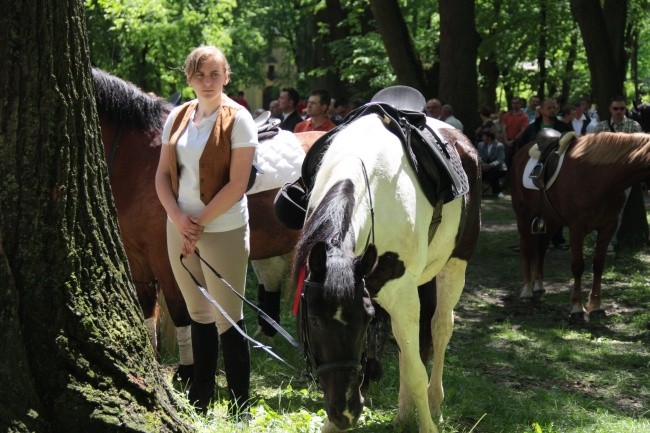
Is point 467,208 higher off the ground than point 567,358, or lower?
higher

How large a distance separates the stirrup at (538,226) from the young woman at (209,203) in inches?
261

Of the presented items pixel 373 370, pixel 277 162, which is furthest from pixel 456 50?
pixel 373 370

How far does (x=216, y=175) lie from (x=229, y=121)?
0.30 metres

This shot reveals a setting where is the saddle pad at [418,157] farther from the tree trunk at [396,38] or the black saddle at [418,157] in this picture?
the tree trunk at [396,38]

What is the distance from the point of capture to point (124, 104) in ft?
23.7

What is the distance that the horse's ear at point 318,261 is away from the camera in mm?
4527

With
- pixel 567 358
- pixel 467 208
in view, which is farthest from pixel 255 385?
pixel 567 358

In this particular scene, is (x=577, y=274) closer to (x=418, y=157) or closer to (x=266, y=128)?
(x=266, y=128)

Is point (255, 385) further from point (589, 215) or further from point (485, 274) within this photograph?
point (485, 274)

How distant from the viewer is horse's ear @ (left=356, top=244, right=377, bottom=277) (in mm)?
4660

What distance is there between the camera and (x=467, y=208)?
6.93 metres

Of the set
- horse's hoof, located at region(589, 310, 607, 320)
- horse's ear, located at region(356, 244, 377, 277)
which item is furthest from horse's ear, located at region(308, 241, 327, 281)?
horse's hoof, located at region(589, 310, 607, 320)

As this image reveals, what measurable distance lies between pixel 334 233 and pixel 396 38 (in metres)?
11.6

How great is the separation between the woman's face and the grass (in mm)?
1693
